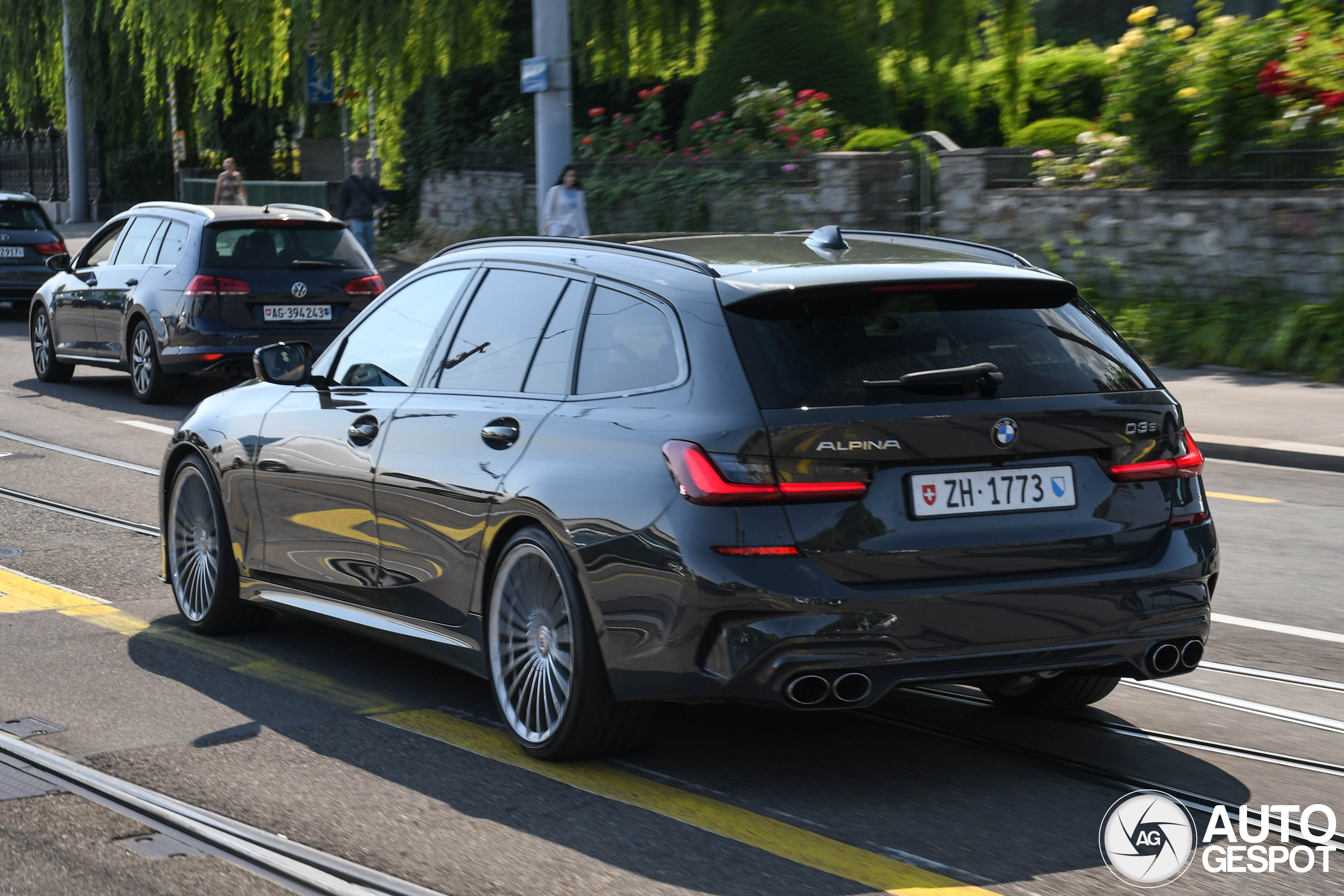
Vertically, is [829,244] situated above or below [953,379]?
above

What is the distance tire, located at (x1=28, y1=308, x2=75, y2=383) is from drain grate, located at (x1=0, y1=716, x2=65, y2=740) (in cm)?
1184

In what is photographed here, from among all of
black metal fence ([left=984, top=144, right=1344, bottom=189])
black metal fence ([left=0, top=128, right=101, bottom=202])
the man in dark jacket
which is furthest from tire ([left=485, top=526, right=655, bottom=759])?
black metal fence ([left=0, top=128, right=101, bottom=202])

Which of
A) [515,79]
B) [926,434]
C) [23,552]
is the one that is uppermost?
[515,79]

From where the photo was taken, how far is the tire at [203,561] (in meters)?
6.89

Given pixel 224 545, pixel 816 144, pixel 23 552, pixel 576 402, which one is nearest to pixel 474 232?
pixel 816 144

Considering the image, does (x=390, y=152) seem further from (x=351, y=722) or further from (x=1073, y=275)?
(x=351, y=722)

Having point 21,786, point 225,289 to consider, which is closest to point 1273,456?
point 225,289

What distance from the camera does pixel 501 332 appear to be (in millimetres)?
5617

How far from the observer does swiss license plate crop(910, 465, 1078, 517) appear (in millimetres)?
4594

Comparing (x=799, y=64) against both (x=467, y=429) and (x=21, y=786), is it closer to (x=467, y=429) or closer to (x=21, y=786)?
(x=467, y=429)

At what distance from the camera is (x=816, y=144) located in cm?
2088

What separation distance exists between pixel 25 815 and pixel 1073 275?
14704 mm

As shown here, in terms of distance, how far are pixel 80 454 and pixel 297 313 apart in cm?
290

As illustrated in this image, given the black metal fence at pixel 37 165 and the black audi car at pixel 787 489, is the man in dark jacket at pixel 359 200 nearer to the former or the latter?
the black audi car at pixel 787 489
